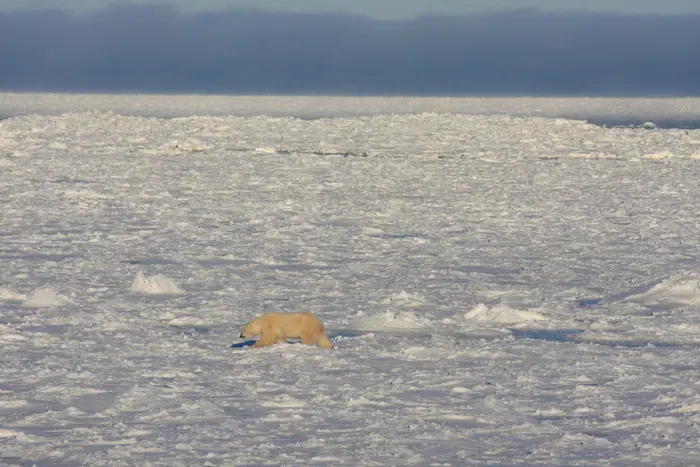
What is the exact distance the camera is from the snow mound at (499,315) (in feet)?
26.7

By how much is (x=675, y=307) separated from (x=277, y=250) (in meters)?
4.15

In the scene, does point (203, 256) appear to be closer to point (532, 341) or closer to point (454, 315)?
point (454, 315)

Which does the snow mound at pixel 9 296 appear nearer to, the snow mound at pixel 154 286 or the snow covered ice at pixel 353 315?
the snow covered ice at pixel 353 315

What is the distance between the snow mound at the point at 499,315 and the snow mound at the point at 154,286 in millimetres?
2358

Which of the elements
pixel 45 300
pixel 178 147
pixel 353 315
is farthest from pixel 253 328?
pixel 178 147

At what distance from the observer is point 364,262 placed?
1060 centimetres

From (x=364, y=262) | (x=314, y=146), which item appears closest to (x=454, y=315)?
(x=364, y=262)

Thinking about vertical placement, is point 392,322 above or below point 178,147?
below

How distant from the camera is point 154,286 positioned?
8992 millimetres

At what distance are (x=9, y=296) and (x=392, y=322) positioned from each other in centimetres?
297

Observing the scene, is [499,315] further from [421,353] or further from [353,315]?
[421,353]

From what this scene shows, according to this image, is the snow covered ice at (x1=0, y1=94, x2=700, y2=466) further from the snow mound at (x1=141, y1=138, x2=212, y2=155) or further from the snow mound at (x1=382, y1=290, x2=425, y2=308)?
the snow mound at (x1=141, y1=138, x2=212, y2=155)

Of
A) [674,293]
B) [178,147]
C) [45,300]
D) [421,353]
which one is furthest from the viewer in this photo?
[178,147]

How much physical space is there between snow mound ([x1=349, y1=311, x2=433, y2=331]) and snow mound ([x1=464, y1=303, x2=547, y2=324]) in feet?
1.35
